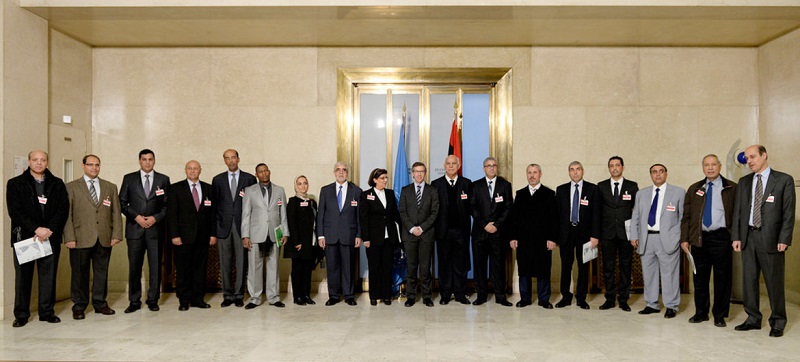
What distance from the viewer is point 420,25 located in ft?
24.3

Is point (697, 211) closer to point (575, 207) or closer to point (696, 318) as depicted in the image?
point (696, 318)

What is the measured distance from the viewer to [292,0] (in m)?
6.72

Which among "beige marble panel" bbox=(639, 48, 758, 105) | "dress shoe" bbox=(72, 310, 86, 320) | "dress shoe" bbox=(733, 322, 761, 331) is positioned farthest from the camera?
"beige marble panel" bbox=(639, 48, 758, 105)

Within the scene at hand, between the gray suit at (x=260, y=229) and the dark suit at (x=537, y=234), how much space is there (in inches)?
105

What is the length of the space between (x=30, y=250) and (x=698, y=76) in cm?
795

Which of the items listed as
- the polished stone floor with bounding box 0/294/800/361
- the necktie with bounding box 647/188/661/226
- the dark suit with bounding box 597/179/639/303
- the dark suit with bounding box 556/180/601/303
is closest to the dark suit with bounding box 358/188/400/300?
the polished stone floor with bounding box 0/294/800/361


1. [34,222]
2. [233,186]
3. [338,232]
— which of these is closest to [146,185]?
[233,186]

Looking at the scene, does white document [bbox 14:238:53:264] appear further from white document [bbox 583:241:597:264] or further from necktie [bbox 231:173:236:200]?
white document [bbox 583:241:597:264]

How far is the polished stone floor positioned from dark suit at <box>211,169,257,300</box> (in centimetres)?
35

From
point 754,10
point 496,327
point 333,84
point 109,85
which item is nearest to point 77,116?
point 109,85

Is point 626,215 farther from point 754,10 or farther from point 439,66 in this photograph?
point 439,66

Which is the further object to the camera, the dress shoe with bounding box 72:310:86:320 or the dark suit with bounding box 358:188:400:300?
the dark suit with bounding box 358:188:400:300

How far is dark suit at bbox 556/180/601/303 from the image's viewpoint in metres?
7.00

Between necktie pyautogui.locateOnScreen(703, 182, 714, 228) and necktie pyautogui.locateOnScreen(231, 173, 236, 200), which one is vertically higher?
necktie pyautogui.locateOnScreen(231, 173, 236, 200)
